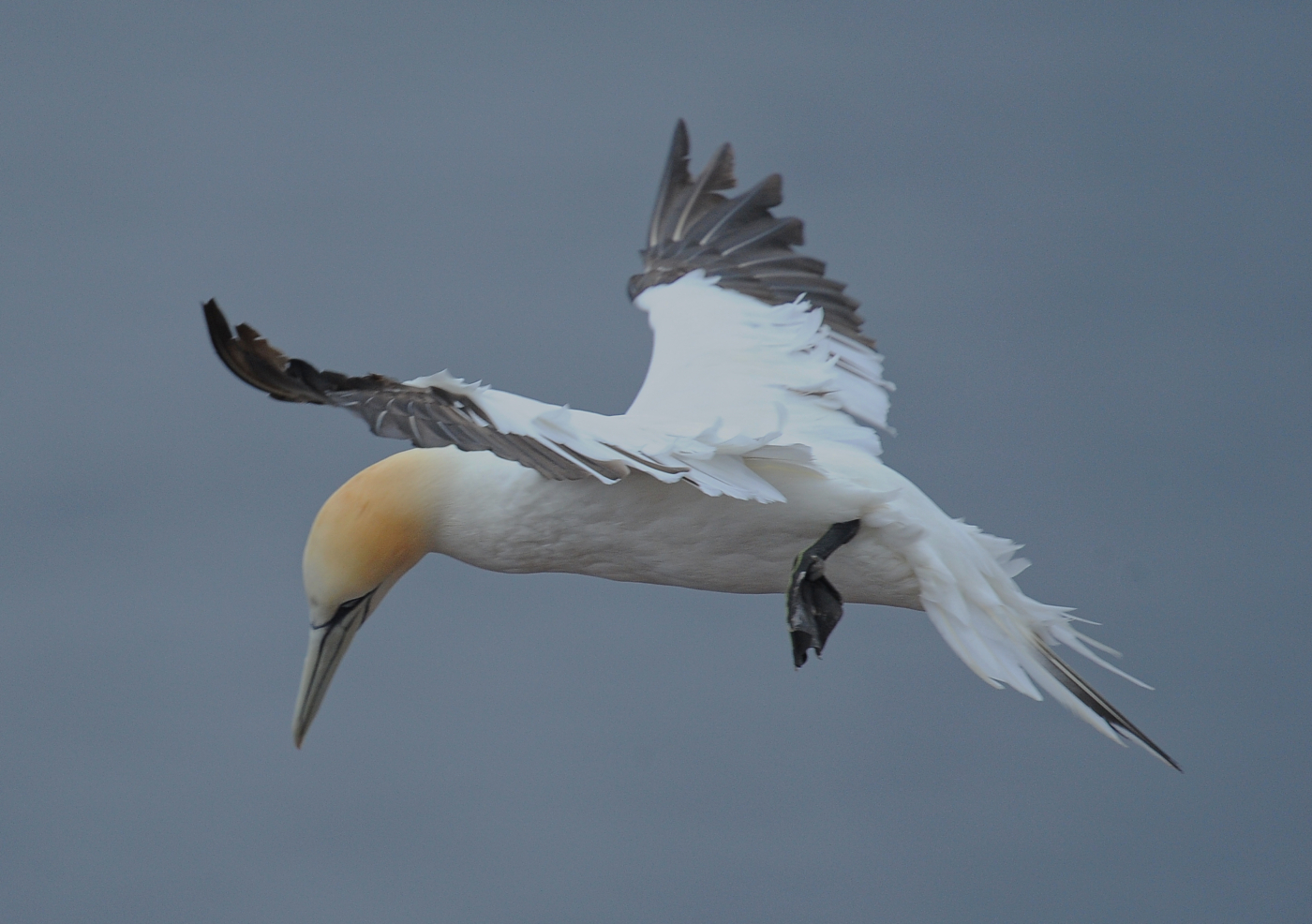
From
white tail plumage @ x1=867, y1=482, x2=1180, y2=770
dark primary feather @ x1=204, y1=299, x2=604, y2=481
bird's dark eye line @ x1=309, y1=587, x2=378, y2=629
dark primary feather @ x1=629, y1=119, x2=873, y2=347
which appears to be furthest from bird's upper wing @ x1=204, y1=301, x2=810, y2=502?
dark primary feather @ x1=629, y1=119, x2=873, y2=347

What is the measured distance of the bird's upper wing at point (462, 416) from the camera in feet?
11.8

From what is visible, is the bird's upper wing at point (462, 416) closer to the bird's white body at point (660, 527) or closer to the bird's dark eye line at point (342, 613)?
the bird's white body at point (660, 527)

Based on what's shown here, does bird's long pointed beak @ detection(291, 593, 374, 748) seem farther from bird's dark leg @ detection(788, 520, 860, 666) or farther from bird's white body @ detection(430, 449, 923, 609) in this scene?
bird's dark leg @ detection(788, 520, 860, 666)

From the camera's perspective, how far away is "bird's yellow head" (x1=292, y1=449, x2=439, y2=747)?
4367mm

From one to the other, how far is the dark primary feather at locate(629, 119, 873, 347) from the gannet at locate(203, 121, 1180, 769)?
2.07 feet

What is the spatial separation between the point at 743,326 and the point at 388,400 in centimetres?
174

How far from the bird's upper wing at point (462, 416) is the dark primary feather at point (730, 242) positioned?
167cm

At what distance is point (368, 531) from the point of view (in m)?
4.37

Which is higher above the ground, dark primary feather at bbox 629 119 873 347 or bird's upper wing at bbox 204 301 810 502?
dark primary feather at bbox 629 119 873 347

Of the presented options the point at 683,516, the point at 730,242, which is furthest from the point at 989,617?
the point at 730,242

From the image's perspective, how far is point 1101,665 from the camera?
423cm

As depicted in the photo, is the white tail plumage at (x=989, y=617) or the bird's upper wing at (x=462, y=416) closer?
the bird's upper wing at (x=462, y=416)

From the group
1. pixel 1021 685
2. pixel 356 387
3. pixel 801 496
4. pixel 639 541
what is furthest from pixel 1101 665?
pixel 356 387

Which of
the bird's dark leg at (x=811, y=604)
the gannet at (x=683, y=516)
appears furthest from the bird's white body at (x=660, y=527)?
the bird's dark leg at (x=811, y=604)
